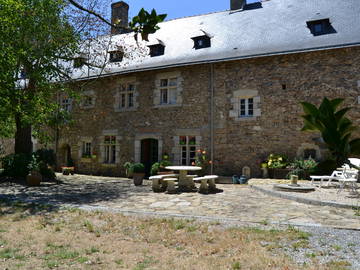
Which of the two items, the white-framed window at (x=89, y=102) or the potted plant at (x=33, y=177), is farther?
the white-framed window at (x=89, y=102)

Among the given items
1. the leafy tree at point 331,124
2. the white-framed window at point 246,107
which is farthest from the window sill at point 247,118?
the leafy tree at point 331,124

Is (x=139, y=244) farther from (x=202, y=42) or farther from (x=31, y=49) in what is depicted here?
(x=202, y=42)

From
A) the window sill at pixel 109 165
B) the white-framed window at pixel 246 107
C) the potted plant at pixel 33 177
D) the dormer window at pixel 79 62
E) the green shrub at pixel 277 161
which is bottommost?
the potted plant at pixel 33 177

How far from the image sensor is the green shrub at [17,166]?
10539 millimetres

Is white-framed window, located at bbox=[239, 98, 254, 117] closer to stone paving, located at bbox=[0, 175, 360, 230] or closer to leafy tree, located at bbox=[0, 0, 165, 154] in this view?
stone paving, located at bbox=[0, 175, 360, 230]

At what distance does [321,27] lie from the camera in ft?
35.9

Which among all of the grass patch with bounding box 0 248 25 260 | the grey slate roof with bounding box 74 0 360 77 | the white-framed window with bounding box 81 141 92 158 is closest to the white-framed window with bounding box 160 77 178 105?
the grey slate roof with bounding box 74 0 360 77

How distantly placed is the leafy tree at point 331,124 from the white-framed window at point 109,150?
1354 centimetres

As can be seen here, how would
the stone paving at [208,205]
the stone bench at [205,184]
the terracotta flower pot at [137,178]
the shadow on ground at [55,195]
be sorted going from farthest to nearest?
1. the terracotta flower pot at [137,178]
2. the stone bench at [205,184]
3. the shadow on ground at [55,195]
4. the stone paving at [208,205]

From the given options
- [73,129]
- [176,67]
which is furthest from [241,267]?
[73,129]

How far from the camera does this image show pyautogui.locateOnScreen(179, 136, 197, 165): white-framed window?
1196cm

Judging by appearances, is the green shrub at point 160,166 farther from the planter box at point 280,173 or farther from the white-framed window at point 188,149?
the planter box at point 280,173

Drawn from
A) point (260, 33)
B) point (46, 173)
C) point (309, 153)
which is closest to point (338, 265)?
point (309, 153)

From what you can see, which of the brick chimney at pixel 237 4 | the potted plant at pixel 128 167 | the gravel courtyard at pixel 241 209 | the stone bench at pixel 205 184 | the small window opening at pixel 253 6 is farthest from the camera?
the brick chimney at pixel 237 4
